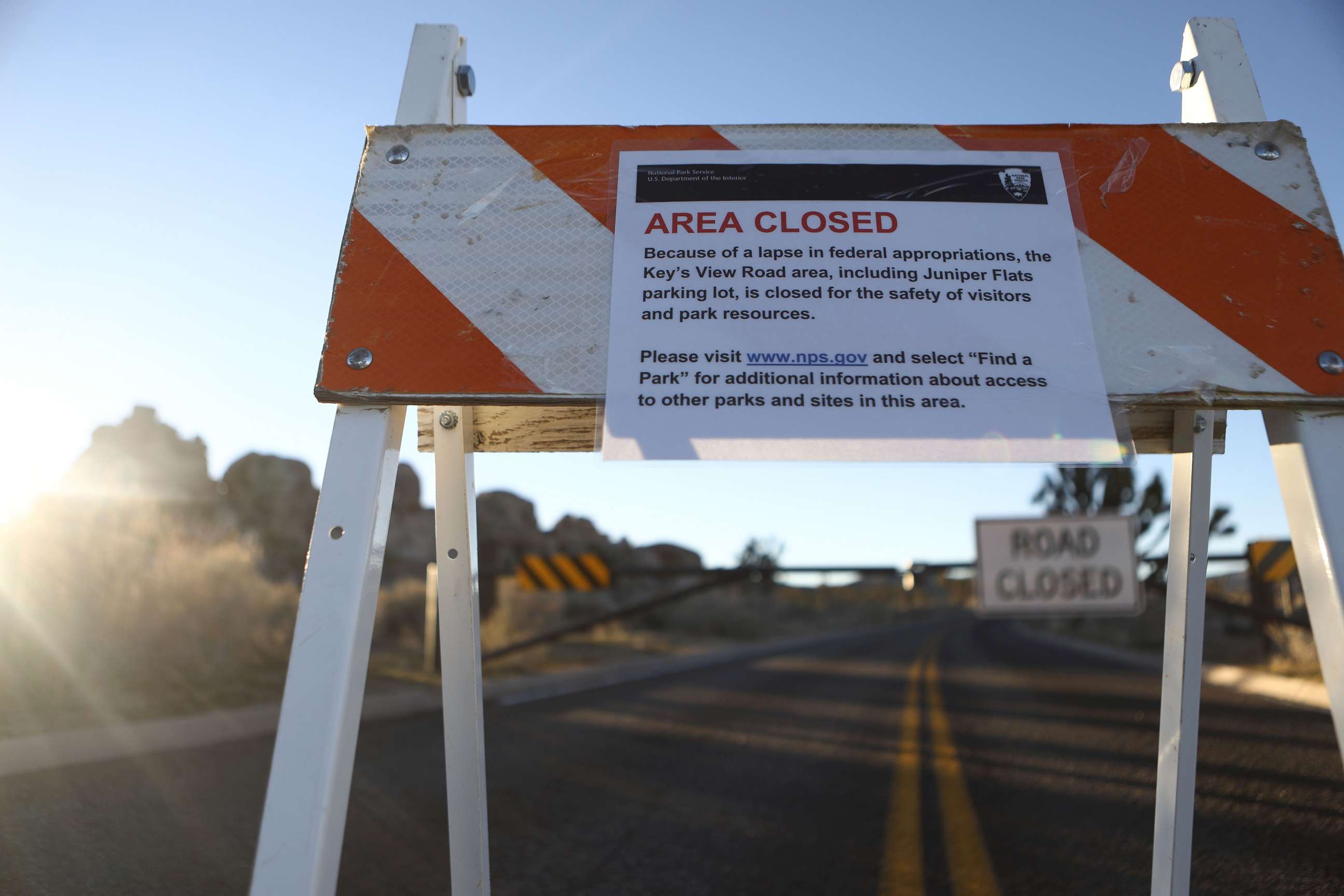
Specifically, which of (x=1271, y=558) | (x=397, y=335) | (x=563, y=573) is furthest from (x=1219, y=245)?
(x=1271, y=558)

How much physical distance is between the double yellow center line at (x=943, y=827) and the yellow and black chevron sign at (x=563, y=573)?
5.46 meters

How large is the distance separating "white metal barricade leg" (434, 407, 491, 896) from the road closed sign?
20.4 feet

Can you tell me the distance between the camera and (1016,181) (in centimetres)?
150

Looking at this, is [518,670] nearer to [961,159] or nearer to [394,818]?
[394,818]

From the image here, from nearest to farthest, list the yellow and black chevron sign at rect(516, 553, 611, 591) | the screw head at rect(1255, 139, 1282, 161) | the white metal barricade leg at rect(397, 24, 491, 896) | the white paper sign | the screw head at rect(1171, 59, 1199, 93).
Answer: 1. the white paper sign
2. the screw head at rect(1255, 139, 1282, 161)
3. the screw head at rect(1171, 59, 1199, 93)
4. the white metal barricade leg at rect(397, 24, 491, 896)
5. the yellow and black chevron sign at rect(516, 553, 611, 591)

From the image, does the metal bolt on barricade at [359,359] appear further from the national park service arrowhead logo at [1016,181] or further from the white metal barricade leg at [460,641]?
the national park service arrowhead logo at [1016,181]

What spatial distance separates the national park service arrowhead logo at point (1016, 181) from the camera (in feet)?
4.89

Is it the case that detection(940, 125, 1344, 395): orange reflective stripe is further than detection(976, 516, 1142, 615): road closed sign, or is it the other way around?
detection(976, 516, 1142, 615): road closed sign

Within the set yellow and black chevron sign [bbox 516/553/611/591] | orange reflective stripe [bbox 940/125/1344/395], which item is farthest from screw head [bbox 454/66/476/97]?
yellow and black chevron sign [bbox 516/553/611/591]

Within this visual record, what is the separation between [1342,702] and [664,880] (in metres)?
2.58

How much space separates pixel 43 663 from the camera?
6773 millimetres

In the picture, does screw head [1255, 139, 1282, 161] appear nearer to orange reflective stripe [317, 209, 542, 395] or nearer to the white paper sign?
the white paper sign

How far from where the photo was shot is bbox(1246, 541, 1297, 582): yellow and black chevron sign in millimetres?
10438

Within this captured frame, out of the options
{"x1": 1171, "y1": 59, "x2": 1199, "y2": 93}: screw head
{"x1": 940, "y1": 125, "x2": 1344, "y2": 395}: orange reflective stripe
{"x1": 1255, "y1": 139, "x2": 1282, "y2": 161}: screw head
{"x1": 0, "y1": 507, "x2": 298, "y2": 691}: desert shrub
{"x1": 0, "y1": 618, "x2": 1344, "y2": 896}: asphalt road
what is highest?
{"x1": 1171, "y1": 59, "x2": 1199, "y2": 93}: screw head
